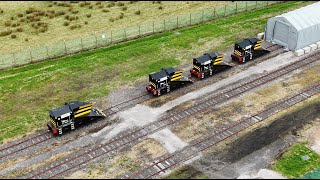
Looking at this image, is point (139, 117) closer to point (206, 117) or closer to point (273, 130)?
point (206, 117)

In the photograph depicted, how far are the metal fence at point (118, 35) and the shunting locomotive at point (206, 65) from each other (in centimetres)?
1224

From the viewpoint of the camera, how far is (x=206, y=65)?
137 ft

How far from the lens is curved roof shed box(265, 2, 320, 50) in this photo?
151 feet

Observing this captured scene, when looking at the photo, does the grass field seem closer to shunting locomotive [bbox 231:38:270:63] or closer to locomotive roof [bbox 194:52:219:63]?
shunting locomotive [bbox 231:38:270:63]

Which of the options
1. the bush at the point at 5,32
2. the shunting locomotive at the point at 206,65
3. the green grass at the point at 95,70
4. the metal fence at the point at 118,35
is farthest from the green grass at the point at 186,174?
the bush at the point at 5,32

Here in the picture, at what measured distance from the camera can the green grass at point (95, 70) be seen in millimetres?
38406

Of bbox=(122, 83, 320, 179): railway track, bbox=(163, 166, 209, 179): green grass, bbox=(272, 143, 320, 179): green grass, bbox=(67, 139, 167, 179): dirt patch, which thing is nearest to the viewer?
bbox=(163, 166, 209, 179): green grass

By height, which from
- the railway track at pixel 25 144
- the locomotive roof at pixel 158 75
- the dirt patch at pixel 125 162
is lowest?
the dirt patch at pixel 125 162

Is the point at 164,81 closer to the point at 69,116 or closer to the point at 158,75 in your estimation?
the point at 158,75

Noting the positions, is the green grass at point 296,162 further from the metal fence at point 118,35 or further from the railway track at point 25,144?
the metal fence at point 118,35

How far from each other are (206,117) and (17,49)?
2427cm

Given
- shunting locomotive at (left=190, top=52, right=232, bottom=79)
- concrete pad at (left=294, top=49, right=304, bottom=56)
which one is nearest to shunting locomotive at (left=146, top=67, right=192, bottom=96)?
shunting locomotive at (left=190, top=52, right=232, bottom=79)

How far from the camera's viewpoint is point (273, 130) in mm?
34688

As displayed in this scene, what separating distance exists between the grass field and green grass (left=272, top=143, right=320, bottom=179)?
29.0 meters
